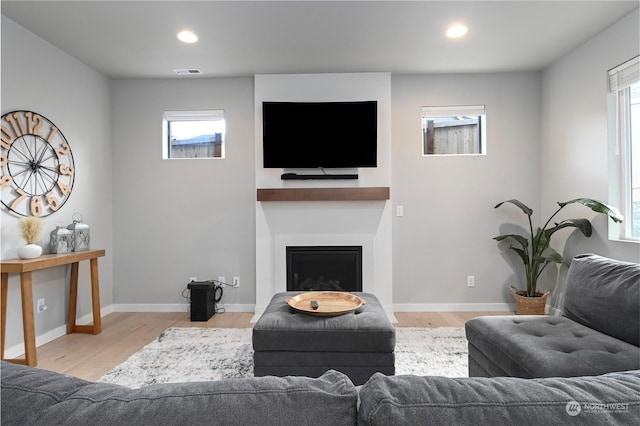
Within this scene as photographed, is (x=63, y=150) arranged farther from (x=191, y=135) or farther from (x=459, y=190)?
(x=459, y=190)

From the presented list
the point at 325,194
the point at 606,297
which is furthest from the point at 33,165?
the point at 606,297

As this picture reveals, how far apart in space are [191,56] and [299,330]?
9.49 ft

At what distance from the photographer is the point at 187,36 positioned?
303 centimetres

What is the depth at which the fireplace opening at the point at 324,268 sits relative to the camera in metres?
3.87

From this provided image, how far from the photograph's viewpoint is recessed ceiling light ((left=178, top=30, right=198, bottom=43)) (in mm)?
2979

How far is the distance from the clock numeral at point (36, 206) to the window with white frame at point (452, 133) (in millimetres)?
3871

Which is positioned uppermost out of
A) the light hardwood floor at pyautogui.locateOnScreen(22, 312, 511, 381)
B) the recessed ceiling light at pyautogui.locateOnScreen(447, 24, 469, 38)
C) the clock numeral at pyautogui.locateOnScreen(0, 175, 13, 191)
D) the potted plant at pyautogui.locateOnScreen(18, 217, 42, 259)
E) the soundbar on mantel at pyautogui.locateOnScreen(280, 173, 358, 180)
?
the recessed ceiling light at pyautogui.locateOnScreen(447, 24, 469, 38)

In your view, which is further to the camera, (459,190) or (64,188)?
(459,190)

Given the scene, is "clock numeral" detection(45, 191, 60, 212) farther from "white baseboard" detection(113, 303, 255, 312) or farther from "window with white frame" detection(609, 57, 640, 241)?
"window with white frame" detection(609, 57, 640, 241)

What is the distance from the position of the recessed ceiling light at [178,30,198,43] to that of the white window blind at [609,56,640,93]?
11.8ft

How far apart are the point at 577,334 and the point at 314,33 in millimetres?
2878

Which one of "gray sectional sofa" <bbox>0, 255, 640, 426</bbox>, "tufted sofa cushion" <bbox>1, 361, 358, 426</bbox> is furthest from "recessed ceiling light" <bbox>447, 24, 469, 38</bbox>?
"tufted sofa cushion" <bbox>1, 361, 358, 426</bbox>

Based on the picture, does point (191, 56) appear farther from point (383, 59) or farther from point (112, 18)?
point (383, 59)

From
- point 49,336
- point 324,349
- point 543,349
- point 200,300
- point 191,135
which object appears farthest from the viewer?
point 191,135
